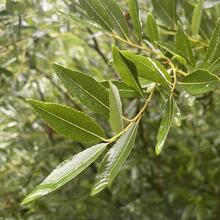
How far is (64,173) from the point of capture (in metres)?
0.58

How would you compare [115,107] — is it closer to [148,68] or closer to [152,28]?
[148,68]

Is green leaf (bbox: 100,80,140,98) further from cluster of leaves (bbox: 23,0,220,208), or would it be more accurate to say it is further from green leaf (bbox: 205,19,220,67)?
green leaf (bbox: 205,19,220,67)

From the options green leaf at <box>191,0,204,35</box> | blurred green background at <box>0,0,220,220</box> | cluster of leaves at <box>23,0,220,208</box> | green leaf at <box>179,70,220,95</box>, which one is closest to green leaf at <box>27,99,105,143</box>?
cluster of leaves at <box>23,0,220,208</box>

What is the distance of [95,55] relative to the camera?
1840 mm

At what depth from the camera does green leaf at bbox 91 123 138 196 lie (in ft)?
1.95

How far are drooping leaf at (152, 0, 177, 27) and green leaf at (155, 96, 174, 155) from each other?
0.29 metres

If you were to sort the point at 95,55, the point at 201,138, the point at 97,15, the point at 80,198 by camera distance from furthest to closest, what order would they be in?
the point at 95,55 < the point at 201,138 < the point at 80,198 < the point at 97,15

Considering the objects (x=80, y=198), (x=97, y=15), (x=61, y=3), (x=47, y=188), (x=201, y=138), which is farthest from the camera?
(x=201, y=138)

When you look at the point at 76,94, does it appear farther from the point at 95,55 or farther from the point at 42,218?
the point at 95,55

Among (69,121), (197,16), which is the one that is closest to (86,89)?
(69,121)

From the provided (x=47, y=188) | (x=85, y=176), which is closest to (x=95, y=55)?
(x=85, y=176)

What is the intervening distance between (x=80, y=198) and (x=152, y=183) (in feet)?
0.91

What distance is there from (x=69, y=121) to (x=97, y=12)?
0.74 ft

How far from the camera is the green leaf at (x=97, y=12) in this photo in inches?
30.4
